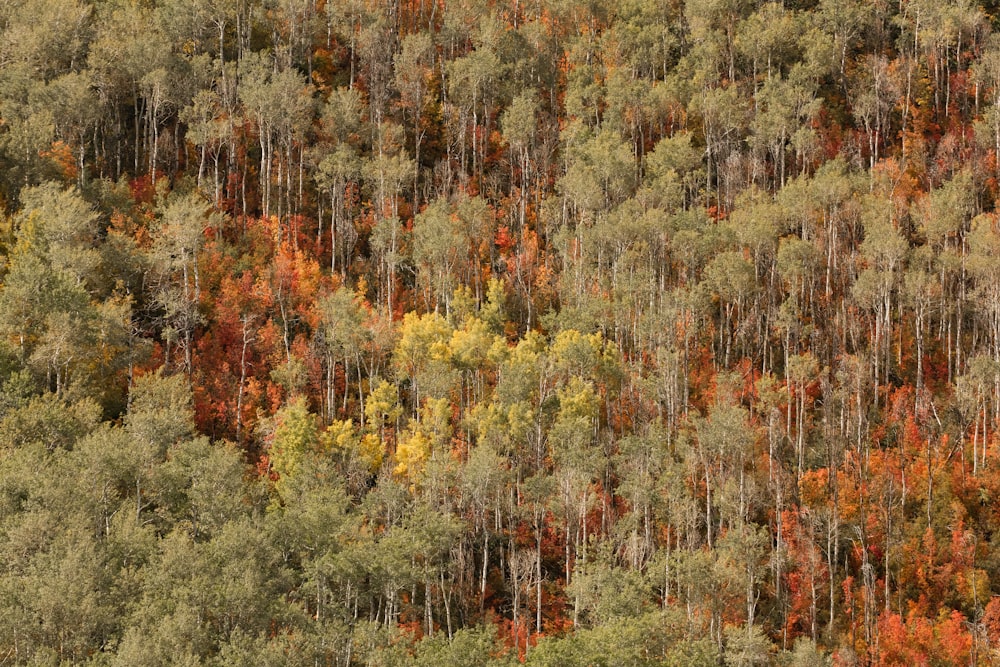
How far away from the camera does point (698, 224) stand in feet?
281

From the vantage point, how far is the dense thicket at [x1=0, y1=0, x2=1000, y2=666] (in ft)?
197

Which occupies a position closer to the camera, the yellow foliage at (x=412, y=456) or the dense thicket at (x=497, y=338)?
the dense thicket at (x=497, y=338)

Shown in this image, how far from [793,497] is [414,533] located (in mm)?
25848

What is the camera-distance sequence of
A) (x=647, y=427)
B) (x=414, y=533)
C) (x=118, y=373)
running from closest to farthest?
1. (x=414, y=533)
2. (x=118, y=373)
3. (x=647, y=427)

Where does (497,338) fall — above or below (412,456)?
above

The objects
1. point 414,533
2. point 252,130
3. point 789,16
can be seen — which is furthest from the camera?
point 789,16

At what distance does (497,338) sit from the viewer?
251 feet

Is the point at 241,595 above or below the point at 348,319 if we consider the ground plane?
below

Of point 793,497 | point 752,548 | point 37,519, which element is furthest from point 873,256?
point 37,519

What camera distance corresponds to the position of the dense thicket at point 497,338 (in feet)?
197

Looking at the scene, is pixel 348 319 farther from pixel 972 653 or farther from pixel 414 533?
pixel 972 653

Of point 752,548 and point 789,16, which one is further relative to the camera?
point 789,16

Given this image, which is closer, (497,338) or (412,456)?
(412,456)

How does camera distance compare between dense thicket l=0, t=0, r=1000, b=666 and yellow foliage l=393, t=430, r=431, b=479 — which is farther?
yellow foliage l=393, t=430, r=431, b=479
